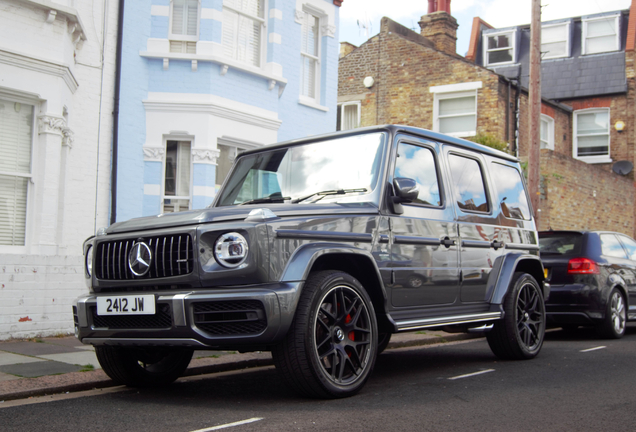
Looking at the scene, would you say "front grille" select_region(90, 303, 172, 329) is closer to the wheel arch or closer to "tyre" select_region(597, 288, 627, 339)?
the wheel arch

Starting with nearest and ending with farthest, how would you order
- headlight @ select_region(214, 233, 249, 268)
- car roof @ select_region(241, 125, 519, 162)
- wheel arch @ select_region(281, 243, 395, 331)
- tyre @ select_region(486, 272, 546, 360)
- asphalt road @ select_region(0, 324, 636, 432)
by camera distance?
asphalt road @ select_region(0, 324, 636, 432) < headlight @ select_region(214, 233, 249, 268) < wheel arch @ select_region(281, 243, 395, 331) < car roof @ select_region(241, 125, 519, 162) < tyre @ select_region(486, 272, 546, 360)

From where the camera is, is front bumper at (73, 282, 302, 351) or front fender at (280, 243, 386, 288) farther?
front fender at (280, 243, 386, 288)

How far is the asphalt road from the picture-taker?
4.45m

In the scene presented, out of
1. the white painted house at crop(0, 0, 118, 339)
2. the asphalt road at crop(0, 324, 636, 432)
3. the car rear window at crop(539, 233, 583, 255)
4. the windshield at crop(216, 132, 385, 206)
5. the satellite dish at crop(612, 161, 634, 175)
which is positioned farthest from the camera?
the satellite dish at crop(612, 161, 634, 175)

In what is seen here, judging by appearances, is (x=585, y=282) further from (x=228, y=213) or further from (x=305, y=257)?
(x=228, y=213)

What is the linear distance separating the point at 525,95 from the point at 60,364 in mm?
19812

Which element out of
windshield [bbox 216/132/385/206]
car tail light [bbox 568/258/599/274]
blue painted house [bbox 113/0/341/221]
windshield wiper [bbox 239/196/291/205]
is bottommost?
car tail light [bbox 568/258/599/274]

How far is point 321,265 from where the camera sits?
519cm

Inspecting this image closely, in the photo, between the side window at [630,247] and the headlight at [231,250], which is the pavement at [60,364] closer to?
the headlight at [231,250]

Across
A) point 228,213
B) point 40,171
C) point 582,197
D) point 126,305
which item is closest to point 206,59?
point 40,171

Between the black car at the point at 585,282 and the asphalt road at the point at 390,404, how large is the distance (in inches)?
100

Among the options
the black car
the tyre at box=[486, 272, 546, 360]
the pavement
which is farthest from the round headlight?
the black car

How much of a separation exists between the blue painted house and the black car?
17.8 feet

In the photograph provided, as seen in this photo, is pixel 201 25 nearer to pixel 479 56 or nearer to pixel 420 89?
pixel 420 89
